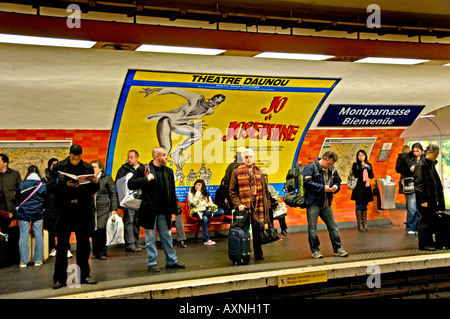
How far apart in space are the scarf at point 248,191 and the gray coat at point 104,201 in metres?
1.94

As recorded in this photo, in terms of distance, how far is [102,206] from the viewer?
8.79 meters

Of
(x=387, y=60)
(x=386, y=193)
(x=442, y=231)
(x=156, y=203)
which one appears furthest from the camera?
(x=386, y=193)

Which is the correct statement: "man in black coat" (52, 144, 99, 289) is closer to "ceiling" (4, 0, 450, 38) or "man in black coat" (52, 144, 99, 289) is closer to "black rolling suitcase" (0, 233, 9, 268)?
"black rolling suitcase" (0, 233, 9, 268)

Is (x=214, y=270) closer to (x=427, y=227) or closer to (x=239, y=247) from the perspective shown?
(x=239, y=247)

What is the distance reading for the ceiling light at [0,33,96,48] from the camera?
777 centimetres

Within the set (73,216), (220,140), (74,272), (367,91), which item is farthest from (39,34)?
(367,91)

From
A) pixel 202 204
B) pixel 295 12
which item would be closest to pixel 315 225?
pixel 202 204

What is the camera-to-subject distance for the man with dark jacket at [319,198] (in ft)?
27.5

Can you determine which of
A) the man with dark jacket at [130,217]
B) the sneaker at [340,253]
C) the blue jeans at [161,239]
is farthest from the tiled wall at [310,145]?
the sneaker at [340,253]

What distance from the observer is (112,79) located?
30.9ft

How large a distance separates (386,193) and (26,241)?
23.9ft

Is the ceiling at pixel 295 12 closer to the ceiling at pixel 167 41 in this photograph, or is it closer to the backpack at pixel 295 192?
the ceiling at pixel 167 41

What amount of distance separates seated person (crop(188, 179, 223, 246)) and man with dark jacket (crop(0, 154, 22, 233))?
2911mm

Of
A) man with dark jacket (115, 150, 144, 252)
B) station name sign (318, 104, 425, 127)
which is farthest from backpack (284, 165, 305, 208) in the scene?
man with dark jacket (115, 150, 144, 252)
